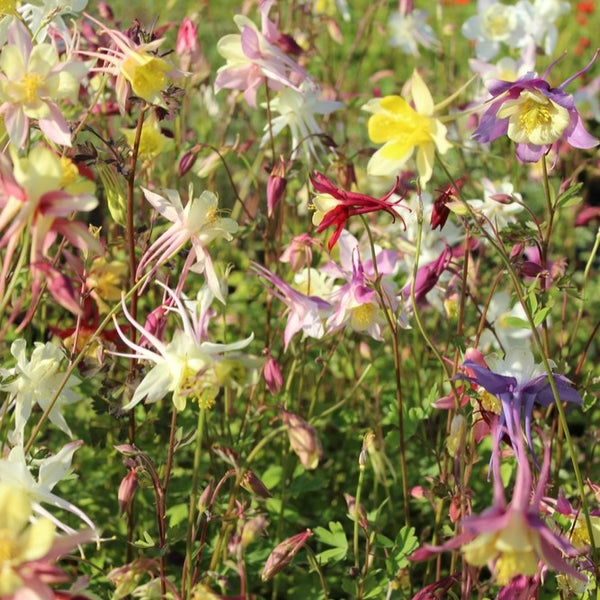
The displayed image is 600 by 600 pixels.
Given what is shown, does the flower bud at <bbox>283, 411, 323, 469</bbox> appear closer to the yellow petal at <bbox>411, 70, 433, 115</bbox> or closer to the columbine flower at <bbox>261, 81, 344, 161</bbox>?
the yellow petal at <bbox>411, 70, 433, 115</bbox>

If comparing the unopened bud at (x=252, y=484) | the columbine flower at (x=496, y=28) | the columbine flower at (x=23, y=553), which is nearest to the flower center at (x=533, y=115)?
the unopened bud at (x=252, y=484)

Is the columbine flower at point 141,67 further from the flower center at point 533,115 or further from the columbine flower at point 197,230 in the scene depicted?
the flower center at point 533,115

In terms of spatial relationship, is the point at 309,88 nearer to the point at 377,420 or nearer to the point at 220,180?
the point at 377,420

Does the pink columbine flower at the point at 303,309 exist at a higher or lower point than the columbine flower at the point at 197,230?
lower

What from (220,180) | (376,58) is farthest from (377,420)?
(376,58)

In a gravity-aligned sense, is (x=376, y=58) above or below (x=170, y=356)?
below

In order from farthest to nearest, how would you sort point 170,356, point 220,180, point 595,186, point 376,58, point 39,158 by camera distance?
point 376,58, point 595,186, point 220,180, point 170,356, point 39,158
